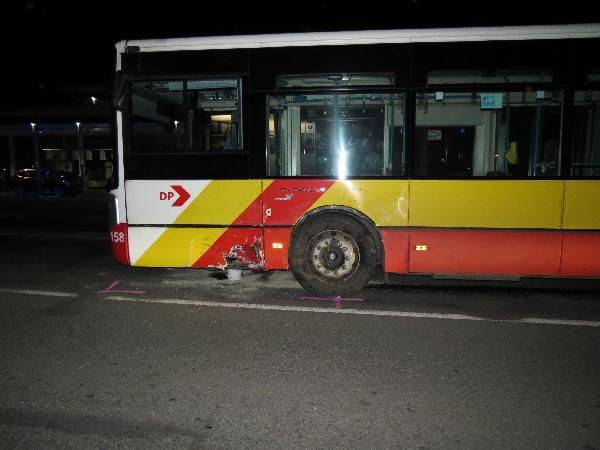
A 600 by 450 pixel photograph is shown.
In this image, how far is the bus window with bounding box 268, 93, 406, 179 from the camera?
602cm

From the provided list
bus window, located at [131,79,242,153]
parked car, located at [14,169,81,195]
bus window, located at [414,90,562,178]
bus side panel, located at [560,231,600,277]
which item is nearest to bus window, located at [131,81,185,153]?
bus window, located at [131,79,242,153]

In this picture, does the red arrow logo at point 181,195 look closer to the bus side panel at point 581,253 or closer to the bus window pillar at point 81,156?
the bus side panel at point 581,253

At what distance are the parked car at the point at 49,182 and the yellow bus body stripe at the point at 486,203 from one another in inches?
941

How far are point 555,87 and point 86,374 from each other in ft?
19.3

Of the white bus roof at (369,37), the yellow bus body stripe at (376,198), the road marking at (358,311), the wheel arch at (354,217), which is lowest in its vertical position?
the road marking at (358,311)

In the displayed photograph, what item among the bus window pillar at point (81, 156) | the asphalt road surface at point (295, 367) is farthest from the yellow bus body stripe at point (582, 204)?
the bus window pillar at point (81, 156)

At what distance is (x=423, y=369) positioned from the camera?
13.3 ft

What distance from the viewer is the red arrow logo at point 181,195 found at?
6422mm

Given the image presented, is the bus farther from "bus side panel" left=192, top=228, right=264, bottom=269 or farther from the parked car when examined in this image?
the parked car

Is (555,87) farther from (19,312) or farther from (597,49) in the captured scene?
(19,312)

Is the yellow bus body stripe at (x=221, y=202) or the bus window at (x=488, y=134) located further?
the yellow bus body stripe at (x=221, y=202)

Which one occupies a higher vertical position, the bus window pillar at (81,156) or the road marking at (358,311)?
the bus window pillar at (81,156)

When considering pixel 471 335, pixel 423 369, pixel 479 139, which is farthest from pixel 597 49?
pixel 423 369

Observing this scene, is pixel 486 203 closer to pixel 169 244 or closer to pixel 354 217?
pixel 354 217
